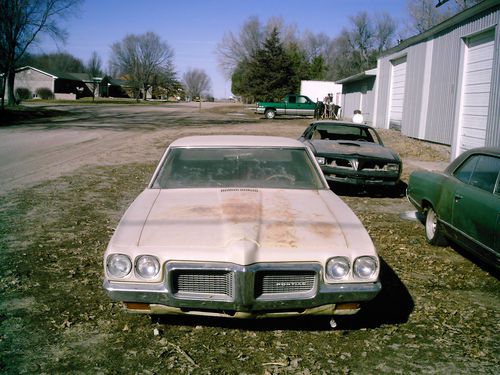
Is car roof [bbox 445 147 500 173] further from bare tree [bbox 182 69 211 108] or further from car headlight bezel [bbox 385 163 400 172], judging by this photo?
bare tree [bbox 182 69 211 108]

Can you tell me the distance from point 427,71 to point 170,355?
55.2 feet

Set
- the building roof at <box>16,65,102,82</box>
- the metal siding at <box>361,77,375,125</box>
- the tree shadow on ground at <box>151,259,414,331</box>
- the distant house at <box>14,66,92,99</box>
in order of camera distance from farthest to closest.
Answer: the distant house at <box>14,66,92,99</box> < the building roof at <box>16,65,102,82</box> < the metal siding at <box>361,77,375,125</box> < the tree shadow on ground at <box>151,259,414,331</box>

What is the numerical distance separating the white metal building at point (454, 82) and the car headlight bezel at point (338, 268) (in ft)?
30.9

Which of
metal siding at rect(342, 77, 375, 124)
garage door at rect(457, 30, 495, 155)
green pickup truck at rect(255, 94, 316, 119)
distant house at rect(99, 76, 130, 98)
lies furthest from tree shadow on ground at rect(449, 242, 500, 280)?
distant house at rect(99, 76, 130, 98)

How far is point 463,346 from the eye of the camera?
11.4ft

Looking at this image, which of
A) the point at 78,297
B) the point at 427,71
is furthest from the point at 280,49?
the point at 78,297

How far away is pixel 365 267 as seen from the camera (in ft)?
10.8

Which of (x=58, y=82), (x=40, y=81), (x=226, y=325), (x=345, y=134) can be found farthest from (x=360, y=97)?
(x=58, y=82)

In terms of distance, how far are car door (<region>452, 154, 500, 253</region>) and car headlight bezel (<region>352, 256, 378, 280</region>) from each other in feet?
5.44

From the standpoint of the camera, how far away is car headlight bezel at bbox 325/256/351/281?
3.21 m

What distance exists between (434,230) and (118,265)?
420 centimetres

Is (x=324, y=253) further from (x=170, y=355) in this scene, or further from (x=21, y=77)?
(x=21, y=77)

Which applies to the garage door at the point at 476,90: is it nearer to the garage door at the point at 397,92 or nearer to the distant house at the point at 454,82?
the distant house at the point at 454,82

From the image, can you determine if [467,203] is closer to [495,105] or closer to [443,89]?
[495,105]
